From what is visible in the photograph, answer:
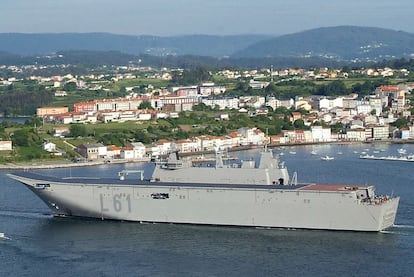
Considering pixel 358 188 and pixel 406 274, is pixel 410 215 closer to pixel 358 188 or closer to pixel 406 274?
pixel 358 188

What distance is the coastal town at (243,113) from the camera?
45.5 meters

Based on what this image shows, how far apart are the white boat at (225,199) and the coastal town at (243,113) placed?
18310mm

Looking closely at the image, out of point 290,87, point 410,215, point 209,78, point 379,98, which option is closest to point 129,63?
point 209,78

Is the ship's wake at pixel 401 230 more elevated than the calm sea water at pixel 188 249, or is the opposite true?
the ship's wake at pixel 401 230

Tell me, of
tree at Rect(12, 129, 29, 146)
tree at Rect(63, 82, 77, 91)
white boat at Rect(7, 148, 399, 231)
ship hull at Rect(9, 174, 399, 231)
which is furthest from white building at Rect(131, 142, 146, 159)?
tree at Rect(63, 82, 77, 91)

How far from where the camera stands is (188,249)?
20547 mm

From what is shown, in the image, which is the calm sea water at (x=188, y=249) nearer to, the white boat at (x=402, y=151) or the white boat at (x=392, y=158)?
the white boat at (x=392, y=158)

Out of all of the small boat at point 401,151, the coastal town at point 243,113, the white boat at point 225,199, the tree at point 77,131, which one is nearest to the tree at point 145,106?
the coastal town at point 243,113

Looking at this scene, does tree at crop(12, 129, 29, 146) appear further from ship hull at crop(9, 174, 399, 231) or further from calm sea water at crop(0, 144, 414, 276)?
ship hull at crop(9, 174, 399, 231)

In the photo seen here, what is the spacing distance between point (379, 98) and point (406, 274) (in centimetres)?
4617

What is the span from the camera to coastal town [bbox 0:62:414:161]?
45506mm

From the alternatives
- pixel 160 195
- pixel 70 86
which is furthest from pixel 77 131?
pixel 70 86

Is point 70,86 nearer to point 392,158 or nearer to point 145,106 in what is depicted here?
point 145,106

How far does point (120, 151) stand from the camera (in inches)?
1709
